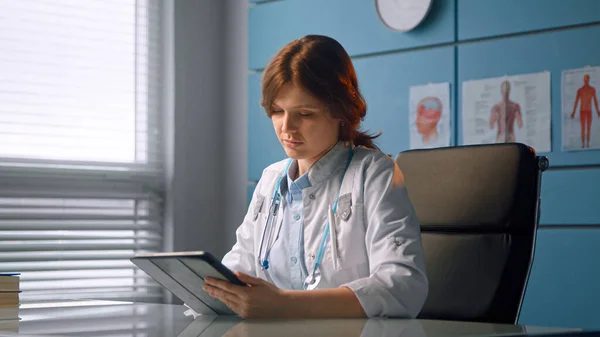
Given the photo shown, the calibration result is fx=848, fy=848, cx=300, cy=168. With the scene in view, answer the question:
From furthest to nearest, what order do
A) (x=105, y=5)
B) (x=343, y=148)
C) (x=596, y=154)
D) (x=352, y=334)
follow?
(x=105, y=5) → (x=596, y=154) → (x=343, y=148) → (x=352, y=334)

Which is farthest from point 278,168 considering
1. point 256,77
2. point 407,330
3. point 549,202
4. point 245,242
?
point 256,77

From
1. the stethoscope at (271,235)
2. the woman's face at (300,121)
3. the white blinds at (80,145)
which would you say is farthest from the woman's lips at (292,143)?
the white blinds at (80,145)

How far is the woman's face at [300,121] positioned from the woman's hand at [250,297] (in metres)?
0.43

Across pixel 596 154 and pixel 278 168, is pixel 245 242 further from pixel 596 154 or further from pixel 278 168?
pixel 596 154

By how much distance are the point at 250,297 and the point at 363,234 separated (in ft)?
1.31

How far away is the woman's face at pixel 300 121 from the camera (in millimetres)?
1728

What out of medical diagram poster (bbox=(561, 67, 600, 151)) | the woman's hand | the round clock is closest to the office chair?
the woman's hand

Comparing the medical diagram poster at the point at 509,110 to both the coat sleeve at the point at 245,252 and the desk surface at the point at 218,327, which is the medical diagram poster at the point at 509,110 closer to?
the coat sleeve at the point at 245,252

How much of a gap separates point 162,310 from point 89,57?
101 inches

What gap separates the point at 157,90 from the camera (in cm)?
419

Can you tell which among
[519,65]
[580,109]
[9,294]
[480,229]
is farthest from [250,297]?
[519,65]

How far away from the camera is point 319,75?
1739 millimetres

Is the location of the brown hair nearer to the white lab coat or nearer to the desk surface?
the white lab coat

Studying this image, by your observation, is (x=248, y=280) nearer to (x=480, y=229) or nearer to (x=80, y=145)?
(x=480, y=229)
